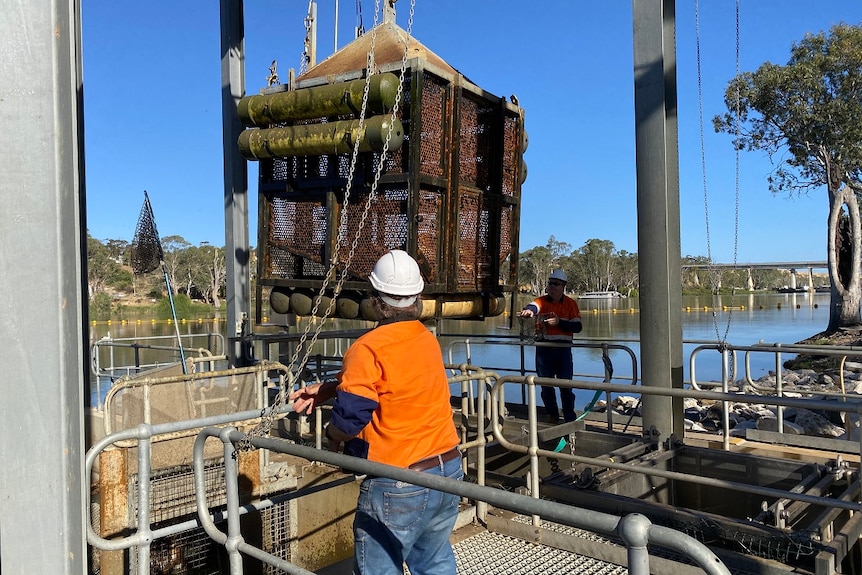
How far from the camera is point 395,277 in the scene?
2816 millimetres

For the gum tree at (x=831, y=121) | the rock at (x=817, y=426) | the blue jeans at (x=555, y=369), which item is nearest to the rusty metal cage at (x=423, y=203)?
the blue jeans at (x=555, y=369)

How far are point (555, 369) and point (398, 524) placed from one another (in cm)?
602

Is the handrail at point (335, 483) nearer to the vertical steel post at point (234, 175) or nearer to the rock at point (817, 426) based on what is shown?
the vertical steel post at point (234, 175)

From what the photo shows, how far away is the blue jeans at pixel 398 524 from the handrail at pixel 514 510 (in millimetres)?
272

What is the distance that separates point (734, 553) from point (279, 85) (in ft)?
19.3

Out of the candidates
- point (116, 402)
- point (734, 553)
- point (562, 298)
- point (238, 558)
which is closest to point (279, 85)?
point (116, 402)

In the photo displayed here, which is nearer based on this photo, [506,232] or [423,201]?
[423,201]

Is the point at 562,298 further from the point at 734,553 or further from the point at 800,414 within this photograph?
the point at 734,553

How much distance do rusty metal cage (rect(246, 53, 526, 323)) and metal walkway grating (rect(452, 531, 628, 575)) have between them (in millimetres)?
2491

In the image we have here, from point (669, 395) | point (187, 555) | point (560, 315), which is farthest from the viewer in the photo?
point (560, 315)

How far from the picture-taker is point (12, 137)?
271cm

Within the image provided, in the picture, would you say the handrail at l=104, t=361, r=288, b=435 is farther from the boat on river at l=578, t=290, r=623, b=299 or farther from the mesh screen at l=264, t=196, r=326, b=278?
the boat on river at l=578, t=290, r=623, b=299

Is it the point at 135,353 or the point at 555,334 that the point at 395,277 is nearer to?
the point at 555,334

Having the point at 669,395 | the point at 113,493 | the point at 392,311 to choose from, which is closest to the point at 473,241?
the point at 669,395
